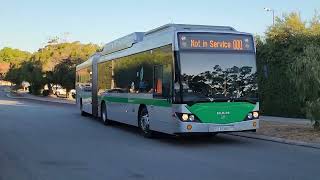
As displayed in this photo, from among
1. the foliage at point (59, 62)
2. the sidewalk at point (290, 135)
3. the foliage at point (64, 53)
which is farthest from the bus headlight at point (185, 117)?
the foliage at point (64, 53)

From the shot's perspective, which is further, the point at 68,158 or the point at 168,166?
the point at 68,158

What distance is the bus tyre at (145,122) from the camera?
1677 centimetres

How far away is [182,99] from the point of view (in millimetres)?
14258

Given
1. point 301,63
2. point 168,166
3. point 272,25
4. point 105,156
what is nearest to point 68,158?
point 105,156

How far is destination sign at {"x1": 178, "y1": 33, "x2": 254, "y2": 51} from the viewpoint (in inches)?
577

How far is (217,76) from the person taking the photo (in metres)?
14.6

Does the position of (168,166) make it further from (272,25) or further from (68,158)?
(272,25)

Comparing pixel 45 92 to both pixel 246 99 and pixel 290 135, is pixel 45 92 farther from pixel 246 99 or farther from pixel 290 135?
pixel 246 99

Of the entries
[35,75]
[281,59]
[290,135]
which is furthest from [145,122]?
[35,75]

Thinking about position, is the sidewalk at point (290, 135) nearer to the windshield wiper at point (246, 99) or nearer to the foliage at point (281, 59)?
the windshield wiper at point (246, 99)

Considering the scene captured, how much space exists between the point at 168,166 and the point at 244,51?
5.15 m

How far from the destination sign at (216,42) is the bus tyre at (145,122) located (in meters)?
3.12

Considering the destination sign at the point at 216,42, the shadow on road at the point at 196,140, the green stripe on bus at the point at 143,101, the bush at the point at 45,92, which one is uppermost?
the destination sign at the point at 216,42

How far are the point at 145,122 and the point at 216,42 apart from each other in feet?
12.1
